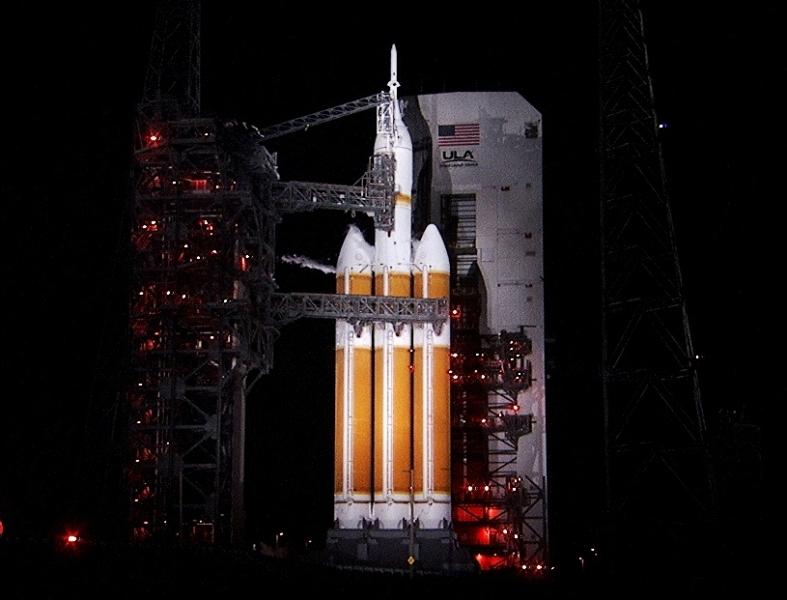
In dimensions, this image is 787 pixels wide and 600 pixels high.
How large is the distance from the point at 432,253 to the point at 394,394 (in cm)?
713

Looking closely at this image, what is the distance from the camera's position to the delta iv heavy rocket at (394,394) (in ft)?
217

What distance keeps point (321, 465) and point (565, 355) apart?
52.5 feet

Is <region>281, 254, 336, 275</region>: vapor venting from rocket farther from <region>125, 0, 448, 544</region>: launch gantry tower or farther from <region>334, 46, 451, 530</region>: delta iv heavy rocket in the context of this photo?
<region>125, 0, 448, 544</region>: launch gantry tower

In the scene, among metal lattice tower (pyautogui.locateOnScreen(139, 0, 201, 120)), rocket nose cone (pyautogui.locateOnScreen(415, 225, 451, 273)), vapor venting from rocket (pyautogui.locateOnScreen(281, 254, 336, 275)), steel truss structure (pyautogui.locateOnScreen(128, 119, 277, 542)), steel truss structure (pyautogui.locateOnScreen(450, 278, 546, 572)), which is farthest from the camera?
vapor venting from rocket (pyautogui.locateOnScreen(281, 254, 336, 275))

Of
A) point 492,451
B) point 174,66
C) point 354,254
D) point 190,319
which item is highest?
point 174,66

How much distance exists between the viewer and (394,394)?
67.0 metres

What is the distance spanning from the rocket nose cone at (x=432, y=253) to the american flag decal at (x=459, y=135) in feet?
30.6

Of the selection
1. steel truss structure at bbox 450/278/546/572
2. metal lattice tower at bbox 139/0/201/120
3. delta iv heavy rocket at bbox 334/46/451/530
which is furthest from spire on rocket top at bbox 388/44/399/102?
steel truss structure at bbox 450/278/546/572

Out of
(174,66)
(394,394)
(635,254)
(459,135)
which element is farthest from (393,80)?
(635,254)

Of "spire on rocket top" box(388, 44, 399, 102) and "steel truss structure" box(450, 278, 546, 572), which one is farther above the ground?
"spire on rocket top" box(388, 44, 399, 102)

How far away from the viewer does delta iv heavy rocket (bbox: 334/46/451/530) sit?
6619 cm

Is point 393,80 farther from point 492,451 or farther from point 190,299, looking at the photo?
point 492,451

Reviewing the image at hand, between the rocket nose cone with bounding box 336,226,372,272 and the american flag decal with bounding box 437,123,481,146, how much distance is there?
32.9ft

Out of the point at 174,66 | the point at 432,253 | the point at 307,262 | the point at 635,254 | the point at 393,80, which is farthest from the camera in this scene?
the point at 307,262
